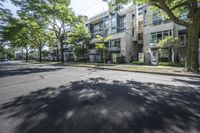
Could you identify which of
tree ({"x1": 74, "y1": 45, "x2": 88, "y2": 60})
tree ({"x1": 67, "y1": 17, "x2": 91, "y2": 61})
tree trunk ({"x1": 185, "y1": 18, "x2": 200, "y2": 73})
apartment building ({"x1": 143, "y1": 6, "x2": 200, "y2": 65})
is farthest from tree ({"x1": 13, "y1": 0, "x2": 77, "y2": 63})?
tree trunk ({"x1": 185, "y1": 18, "x2": 200, "y2": 73})

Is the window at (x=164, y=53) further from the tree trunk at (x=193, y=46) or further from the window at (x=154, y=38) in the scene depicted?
the tree trunk at (x=193, y=46)

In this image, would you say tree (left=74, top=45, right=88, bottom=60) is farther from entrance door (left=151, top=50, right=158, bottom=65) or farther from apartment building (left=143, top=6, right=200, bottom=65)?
entrance door (left=151, top=50, right=158, bottom=65)

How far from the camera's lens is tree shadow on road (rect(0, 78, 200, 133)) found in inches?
111

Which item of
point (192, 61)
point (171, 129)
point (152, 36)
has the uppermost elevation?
point (152, 36)

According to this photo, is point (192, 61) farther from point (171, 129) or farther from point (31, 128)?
point (31, 128)

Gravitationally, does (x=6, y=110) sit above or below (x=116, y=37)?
below

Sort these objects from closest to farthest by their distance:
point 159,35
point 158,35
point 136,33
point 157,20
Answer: point 159,35
point 158,35
point 157,20
point 136,33

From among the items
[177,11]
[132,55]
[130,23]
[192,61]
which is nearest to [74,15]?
[130,23]

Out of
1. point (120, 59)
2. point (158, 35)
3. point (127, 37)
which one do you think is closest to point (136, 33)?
point (127, 37)

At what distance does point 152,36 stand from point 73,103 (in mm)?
25136

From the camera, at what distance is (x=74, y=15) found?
2673 centimetres

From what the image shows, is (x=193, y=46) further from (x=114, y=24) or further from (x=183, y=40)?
(x=114, y=24)

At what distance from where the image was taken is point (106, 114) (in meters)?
3.47

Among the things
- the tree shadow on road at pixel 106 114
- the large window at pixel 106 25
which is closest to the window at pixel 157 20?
the large window at pixel 106 25
